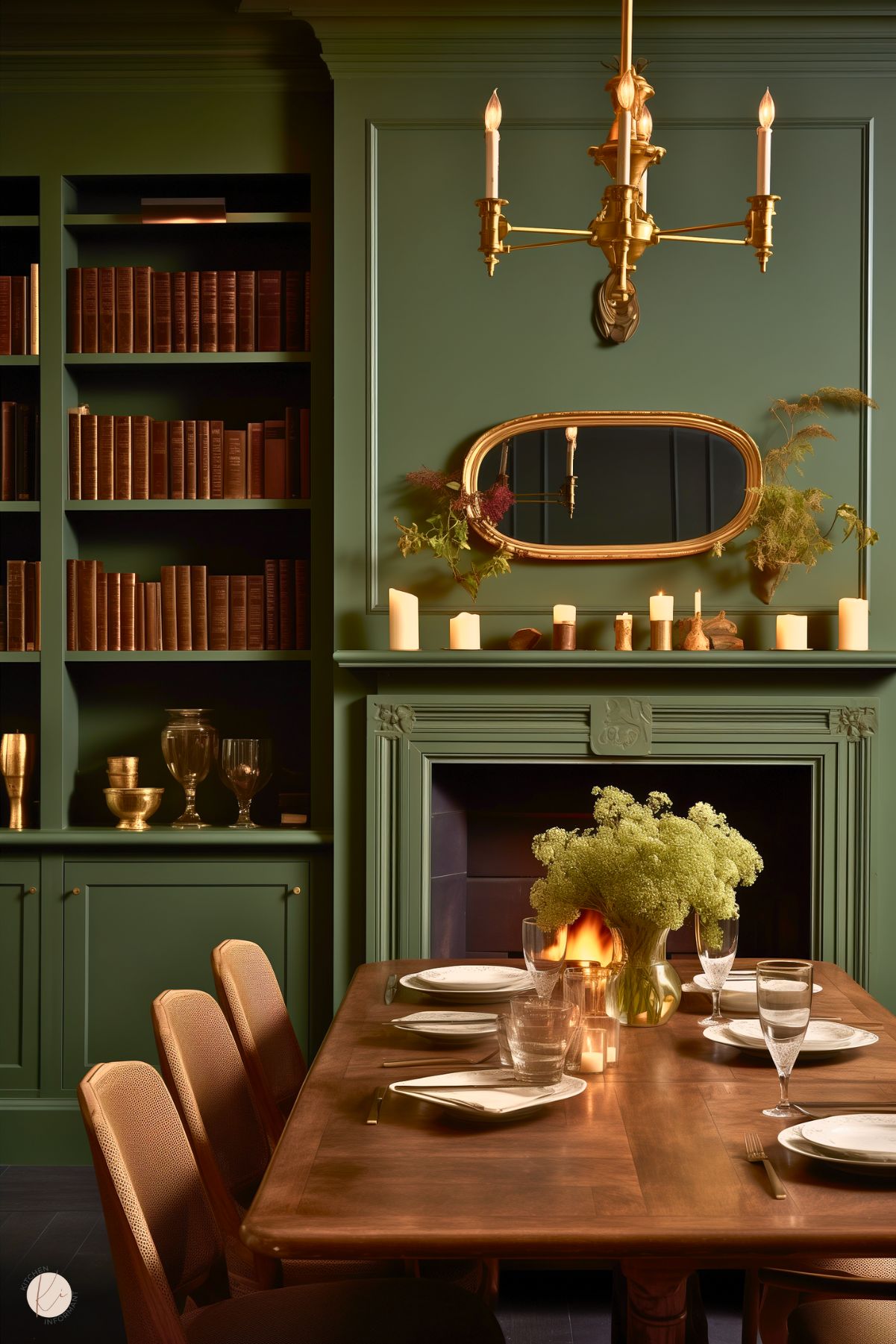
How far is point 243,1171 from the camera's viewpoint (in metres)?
2.00

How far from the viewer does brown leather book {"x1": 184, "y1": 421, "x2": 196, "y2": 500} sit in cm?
370

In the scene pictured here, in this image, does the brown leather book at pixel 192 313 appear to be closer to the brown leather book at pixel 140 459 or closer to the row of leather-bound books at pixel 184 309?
the row of leather-bound books at pixel 184 309

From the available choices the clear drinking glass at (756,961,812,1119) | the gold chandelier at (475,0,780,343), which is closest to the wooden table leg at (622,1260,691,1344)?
the clear drinking glass at (756,961,812,1119)

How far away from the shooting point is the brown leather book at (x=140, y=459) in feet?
A: 12.1

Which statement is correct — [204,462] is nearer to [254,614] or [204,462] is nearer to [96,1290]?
[254,614]

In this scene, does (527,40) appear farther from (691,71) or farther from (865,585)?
(865,585)

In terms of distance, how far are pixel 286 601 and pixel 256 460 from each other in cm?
45

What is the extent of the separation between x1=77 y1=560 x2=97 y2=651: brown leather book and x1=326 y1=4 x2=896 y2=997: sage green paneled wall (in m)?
0.79

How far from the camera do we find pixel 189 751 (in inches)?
145

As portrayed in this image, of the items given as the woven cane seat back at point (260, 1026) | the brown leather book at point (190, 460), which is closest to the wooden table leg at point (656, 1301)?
the woven cane seat back at point (260, 1026)

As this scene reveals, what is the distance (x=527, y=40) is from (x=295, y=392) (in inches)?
50.2

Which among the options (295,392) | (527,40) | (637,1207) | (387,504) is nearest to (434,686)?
(387,504)

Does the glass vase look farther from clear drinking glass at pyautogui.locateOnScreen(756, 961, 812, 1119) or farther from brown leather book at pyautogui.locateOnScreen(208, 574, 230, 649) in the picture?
brown leather book at pyautogui.locateOnScreen(208, 574, 230, 649)

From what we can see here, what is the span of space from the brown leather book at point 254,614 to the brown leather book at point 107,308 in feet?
2.79
